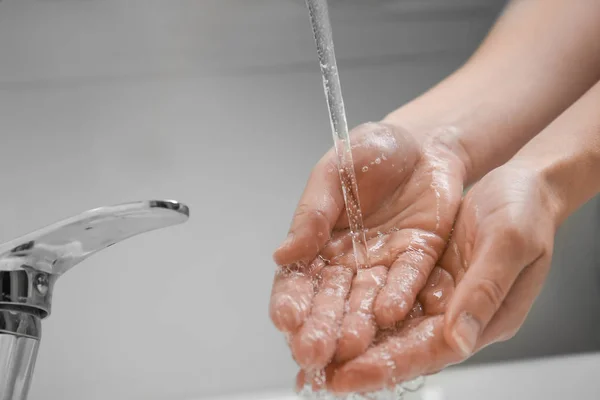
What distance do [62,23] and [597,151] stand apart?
884 millimetres

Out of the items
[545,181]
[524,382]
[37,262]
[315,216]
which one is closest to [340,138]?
[315,216]

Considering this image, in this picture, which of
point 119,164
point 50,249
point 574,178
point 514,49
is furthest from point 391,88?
point 50,249

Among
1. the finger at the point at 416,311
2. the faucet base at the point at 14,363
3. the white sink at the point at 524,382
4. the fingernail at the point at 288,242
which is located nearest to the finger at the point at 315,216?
the fingernail at the point at 288,242

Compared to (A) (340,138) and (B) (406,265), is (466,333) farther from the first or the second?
(A) (340,138)

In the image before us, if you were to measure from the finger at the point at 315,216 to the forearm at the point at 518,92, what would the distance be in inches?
6.7

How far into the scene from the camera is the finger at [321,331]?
0.44 meters

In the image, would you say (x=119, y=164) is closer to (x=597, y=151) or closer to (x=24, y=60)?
(x=24, y=60)

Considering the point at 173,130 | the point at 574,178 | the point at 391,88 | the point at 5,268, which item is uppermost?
the point at 391,88

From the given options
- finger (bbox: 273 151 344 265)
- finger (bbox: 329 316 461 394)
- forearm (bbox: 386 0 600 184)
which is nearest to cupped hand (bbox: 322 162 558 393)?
finger (bbox: 329 316 461 394)

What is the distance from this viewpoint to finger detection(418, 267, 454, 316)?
0.54 m

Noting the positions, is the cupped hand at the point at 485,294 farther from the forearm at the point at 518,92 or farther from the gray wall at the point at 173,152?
the gray wall at the point at 173,152

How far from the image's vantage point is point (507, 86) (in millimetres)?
811

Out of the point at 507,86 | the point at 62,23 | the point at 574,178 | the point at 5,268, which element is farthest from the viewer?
the point at 62,23

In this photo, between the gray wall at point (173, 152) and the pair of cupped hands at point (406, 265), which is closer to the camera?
the pair of cupped hands at point (406, 265)
